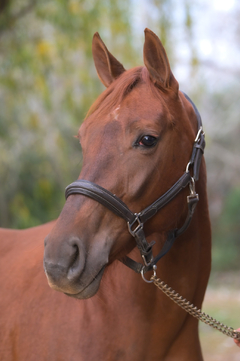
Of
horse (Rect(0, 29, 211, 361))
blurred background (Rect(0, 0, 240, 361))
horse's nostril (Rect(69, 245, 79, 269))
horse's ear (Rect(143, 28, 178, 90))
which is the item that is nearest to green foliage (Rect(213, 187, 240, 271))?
blurred background (Rect(0, 0, 240, 361))

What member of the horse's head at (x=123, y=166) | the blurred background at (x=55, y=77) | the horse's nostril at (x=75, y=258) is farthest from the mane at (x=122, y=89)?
the blurred background at (x=55, y=77)

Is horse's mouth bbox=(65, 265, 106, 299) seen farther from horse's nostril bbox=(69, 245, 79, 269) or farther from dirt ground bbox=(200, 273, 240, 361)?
dirt ground bbox=(200, 273, 240, 361)

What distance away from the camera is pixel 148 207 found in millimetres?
1853

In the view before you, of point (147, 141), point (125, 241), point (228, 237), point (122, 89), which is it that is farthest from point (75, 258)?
point (228, 237)

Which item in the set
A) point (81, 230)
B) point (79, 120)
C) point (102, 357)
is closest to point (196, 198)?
point (81, 230)

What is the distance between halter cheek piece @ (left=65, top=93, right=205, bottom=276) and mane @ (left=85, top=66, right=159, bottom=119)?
1.39ft

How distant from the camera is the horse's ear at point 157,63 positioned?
1.94 metres

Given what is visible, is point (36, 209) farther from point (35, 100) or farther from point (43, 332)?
point (43, 332)

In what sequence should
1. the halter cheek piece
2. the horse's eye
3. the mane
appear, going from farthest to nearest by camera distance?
the mane < the horse's eye < the halter cheek piece

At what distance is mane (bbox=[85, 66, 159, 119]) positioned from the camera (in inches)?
75.9

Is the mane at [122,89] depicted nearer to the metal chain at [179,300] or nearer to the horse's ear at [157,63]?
the horse's ear at [157,63]

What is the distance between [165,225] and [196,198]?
0.23 metres

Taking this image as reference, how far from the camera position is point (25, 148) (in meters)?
8.16

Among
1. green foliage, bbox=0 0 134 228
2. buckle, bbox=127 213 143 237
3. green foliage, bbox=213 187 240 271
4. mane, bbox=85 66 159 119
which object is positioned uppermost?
green foliage, bbox=213 187 240 271
